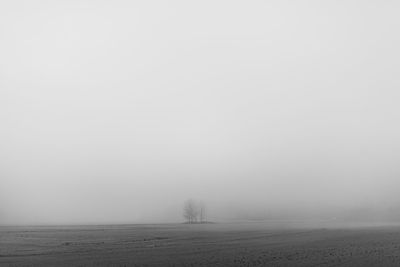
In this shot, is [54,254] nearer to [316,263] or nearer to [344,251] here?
[316,263]

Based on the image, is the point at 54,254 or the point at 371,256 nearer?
the point at 371,256

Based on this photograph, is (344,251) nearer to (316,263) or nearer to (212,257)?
(316,263)

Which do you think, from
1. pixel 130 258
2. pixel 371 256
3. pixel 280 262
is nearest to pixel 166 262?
pixel 130 258

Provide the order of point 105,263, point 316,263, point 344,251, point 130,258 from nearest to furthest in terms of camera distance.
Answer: point 316,263, point 105,263, point 130,258, point 344,251

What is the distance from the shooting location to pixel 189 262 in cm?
4634

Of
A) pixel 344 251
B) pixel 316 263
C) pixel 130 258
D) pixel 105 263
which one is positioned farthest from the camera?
pixel 344 251

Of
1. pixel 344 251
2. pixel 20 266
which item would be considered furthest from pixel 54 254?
pixel 344 251

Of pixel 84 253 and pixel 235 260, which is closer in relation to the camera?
pixel 235 260

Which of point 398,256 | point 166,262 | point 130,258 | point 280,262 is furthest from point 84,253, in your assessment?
point 398,256

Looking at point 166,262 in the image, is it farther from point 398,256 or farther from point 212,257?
point 398,256

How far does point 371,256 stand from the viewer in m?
48.3

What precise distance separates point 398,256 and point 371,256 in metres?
2.92

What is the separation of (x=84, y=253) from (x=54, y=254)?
4.10m

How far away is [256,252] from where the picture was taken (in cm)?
5628
